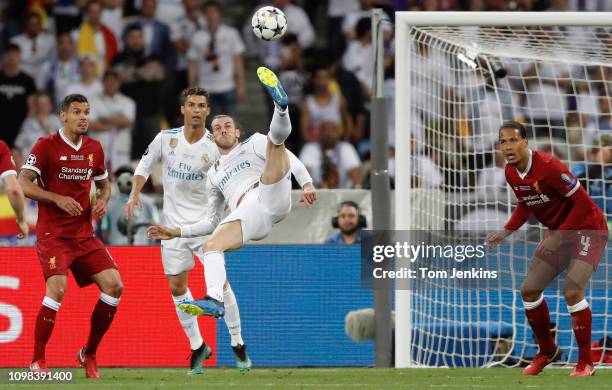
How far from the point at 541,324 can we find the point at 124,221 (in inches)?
199

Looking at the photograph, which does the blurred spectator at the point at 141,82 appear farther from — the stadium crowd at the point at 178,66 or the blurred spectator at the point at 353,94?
the blurred spectator at the point at 353,94

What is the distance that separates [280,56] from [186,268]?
25.2 ft

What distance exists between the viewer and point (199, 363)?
11.9 meters

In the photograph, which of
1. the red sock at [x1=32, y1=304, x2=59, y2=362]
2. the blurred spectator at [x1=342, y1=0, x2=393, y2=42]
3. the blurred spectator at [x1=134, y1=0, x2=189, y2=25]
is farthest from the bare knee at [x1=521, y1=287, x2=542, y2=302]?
the blurred spectator at [x1=134, y1=0, x2=189, y2=25]

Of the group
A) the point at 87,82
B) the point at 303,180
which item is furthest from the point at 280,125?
the point at 87,82

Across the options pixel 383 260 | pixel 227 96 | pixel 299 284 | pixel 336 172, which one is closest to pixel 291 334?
pixel 299 284

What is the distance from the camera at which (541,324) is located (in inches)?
450

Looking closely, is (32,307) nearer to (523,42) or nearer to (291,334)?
(291,334)

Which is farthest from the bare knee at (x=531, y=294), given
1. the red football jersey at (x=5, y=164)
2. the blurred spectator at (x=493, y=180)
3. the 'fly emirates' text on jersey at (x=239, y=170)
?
the red football jersey at (x=5, y=164)

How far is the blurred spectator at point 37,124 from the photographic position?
1814 cm

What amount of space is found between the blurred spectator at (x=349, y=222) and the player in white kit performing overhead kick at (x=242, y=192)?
277 cm

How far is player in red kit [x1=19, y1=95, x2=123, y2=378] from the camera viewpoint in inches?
430

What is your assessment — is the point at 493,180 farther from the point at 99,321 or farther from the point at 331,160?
the point at 99,321

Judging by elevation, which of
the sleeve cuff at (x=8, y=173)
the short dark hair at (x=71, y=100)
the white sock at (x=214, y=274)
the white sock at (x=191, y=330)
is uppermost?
the short dark hair at (x=71, y=100)
